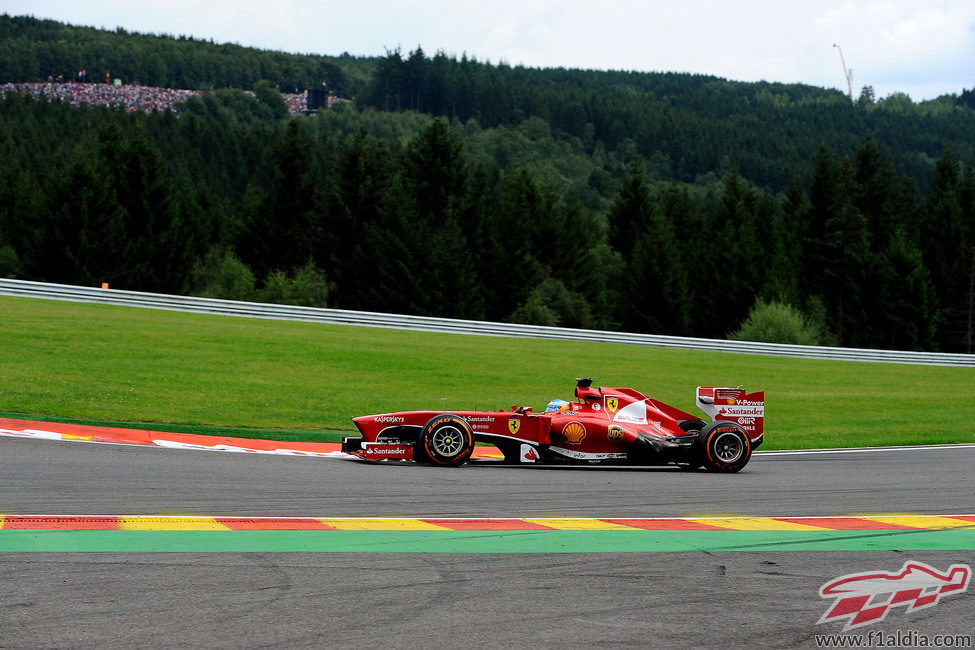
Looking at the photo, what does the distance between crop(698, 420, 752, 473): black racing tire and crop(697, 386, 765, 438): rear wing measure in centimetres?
64

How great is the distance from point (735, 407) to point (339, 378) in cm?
1075

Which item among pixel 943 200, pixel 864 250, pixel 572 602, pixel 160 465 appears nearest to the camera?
pixel 572 602

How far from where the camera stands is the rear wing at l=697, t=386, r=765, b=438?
14.8 metres

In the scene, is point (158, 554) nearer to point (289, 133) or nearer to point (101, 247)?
point (101, 247)

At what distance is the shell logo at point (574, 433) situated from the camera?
1356cm

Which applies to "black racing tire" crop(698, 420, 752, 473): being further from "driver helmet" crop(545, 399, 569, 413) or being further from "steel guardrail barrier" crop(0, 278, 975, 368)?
"steel guardrail barrier" crop(0, 278, 975, 368)

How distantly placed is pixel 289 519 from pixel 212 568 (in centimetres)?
199

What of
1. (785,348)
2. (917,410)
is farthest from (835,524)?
(785,348)

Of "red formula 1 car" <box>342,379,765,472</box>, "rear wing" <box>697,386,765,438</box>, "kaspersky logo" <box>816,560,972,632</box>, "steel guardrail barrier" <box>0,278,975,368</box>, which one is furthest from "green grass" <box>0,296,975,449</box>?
"kaspersky logo" <box>816,560,972,632</box>

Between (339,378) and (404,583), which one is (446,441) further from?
(339,378)

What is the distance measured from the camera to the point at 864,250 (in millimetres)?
73562

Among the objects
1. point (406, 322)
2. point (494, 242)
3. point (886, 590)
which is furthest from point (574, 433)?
point (494, 242)

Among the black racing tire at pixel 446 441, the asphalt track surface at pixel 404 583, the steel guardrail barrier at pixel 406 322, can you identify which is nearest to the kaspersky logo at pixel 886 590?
the asphalt track surface at pixel 404 583

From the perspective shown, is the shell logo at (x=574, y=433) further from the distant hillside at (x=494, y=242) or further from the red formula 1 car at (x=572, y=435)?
the distant hillside at (x=494, y=242)
